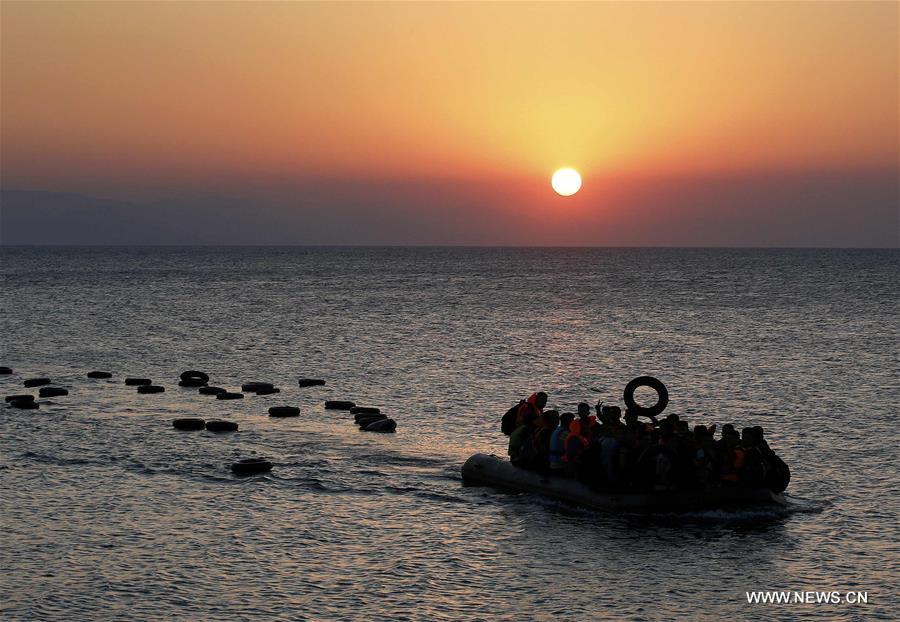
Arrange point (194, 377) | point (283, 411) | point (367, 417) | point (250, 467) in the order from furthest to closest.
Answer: point (194, 377) → point (283, 411) → point (367, 417) → point (250, 467)

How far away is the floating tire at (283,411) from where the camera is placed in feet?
145

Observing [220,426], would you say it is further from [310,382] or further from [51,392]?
[310,382]

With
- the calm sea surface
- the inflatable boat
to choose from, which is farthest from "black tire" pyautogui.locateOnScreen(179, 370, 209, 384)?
the inflatable boat

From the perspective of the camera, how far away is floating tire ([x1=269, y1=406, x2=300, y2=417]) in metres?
44.3

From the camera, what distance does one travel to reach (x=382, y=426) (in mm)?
40344

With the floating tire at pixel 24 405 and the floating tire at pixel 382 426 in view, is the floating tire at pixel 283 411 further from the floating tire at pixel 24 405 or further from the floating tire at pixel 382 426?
the floating tire at pixel 24 405

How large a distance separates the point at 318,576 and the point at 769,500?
41.6ft

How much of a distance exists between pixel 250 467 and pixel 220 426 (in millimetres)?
7692

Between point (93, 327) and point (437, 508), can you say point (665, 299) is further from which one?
point (437, 508)

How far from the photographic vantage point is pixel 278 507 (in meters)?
29.4

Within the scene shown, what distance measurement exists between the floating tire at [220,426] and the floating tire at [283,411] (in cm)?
354

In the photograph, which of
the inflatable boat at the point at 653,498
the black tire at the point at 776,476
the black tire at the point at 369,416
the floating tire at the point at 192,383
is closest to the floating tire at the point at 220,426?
the black tire at the point at 369,416

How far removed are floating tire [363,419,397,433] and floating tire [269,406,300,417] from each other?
5057 millimetres

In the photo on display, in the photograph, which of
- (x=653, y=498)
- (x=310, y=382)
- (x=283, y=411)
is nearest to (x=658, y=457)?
(x=653, y=498)
